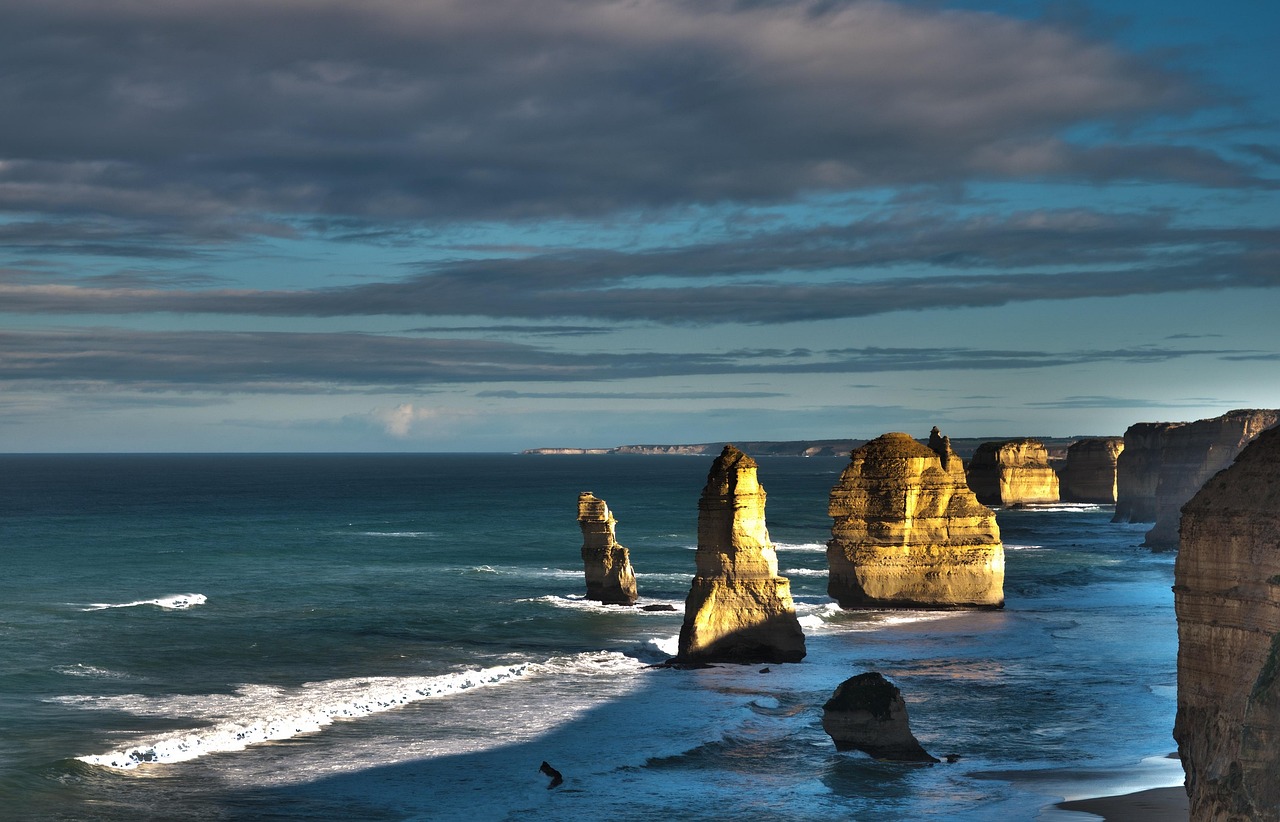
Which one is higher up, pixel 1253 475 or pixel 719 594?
pixel 1253 475

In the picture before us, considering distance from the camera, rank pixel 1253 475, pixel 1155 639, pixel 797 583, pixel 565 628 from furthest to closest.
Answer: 1. pixel 797 583
2. pixel 565 628
3. pixel 1155 639
4. pixel 1253 475

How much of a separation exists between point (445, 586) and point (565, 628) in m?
18.7

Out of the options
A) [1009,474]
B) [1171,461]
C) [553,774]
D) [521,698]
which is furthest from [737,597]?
[1009,474]

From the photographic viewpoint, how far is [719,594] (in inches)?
1724

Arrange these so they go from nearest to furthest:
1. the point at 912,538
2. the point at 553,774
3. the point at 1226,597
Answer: the point at 1226,597 → the point at 553,774 → the point at 912,538

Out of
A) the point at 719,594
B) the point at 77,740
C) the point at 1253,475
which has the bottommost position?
the point at 77,740

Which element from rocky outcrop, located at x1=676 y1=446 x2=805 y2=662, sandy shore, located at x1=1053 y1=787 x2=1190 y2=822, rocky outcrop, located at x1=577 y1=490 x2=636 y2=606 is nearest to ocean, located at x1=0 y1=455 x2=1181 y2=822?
sandy shore, located at x1=1053 y1=787 x2=1190 y2=822

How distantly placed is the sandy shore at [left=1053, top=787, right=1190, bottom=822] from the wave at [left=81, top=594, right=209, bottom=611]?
45.8 meters

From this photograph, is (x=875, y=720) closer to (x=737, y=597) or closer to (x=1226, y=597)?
(x=1226, y=597)

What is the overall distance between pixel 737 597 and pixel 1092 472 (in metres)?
126

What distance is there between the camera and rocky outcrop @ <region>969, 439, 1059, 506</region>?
150625 mm

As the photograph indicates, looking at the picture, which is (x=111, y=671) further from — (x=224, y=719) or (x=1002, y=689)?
(x=1002, y=689)

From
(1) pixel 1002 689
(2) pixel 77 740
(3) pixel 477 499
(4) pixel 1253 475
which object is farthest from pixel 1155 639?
(3) pixel 477 499

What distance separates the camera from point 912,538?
5838cm
